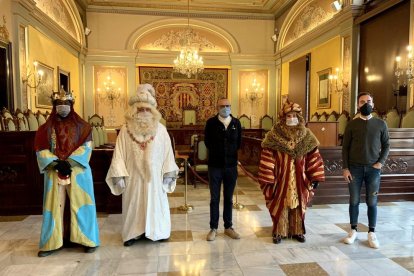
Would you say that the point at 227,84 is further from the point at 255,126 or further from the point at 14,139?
the point at 14,139

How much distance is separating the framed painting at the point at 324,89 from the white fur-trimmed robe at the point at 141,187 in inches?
273

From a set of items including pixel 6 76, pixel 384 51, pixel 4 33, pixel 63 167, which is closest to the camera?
pixel 63 167

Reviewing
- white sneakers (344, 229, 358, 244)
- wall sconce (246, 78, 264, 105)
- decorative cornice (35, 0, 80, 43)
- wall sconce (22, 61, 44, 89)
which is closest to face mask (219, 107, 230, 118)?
white sneakers (344, 229, 358, 244)

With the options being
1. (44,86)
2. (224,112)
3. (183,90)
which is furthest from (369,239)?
(183,90)

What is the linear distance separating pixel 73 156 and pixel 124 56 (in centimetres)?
979

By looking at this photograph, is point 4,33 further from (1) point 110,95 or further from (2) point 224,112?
(1) point 110,95

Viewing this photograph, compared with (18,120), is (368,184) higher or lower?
lower

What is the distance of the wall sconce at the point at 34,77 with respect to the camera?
7.10 meters

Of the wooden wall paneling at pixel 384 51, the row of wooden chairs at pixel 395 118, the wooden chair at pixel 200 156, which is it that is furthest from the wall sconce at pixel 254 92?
Answer: the wooden chair at pixel 200 156

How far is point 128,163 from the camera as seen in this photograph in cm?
338

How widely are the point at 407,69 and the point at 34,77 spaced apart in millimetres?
8073

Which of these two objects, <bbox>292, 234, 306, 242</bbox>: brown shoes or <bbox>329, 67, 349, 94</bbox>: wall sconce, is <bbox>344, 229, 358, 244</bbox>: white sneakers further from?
<bbox>329, 67, 349, 94</bbox>: wall sconce

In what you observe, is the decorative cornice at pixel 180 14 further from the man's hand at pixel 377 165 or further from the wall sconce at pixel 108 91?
the man's hand at pixel 377 165

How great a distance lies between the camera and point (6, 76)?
631 centimetres
